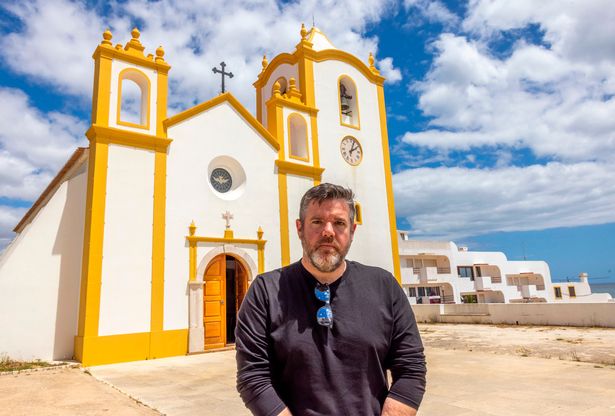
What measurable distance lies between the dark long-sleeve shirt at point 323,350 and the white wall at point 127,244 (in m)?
8.94

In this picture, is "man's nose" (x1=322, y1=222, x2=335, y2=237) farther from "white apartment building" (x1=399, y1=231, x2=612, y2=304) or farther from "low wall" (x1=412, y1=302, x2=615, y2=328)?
"white apartment building" (x1=399, y1=231, x2=612, y2=304)

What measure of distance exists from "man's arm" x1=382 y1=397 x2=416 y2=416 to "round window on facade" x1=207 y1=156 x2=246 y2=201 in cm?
1054

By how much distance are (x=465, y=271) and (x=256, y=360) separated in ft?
133

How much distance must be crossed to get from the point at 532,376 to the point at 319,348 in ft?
20.5

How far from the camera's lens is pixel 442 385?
6270 millimetres

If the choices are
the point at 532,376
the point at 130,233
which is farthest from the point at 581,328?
the point at 130,233

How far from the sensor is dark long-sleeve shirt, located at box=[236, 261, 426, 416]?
200 centimetres

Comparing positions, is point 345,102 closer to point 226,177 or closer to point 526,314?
point 226,177

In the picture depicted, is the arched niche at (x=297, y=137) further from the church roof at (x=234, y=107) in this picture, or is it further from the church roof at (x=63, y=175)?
the church roof at (x=63, y=175)

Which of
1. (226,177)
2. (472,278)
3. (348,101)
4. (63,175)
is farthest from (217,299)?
(472,278)

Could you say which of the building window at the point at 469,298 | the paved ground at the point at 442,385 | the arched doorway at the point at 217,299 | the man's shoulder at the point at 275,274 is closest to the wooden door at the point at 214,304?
the arched doorway at the point at 217,299

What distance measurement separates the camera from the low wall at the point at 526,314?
13648 mm

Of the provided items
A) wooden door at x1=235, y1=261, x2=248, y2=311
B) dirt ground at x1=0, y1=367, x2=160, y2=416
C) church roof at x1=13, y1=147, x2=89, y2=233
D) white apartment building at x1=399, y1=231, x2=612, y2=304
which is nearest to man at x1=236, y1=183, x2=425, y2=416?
dirt ground at x1=0, y1=367, x2=160, y2=416

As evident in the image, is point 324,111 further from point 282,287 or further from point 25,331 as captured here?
point 282,287
